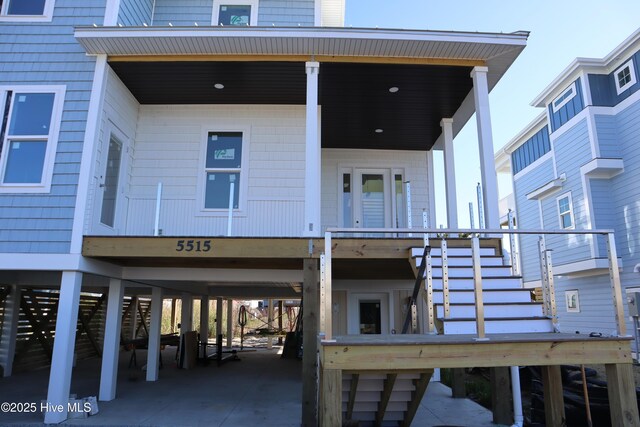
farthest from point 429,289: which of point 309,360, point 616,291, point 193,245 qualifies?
point 193,245

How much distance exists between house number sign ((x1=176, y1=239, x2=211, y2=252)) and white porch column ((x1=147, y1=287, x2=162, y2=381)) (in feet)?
10.4

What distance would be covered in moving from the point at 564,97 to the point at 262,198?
35.6 feet

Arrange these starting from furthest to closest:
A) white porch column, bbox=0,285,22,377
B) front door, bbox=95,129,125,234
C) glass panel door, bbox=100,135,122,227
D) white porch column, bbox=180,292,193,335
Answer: white porch column, bbox=180,292,193,335 → white porch column, bbox=0,285,22,377 → glass panel door, bbox=100,135,122,227 → front door, bbox=95,129,125,234

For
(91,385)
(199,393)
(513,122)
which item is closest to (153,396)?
(199,393)

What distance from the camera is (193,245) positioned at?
6125mm

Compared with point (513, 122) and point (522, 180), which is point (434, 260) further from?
point (513, 122)

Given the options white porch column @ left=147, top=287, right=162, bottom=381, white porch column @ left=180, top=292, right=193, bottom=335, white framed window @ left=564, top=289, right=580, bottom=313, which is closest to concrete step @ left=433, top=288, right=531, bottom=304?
white porch column @ left=147, top=287, right=162, bottom=381

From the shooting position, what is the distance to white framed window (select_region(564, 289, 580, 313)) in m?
13.9

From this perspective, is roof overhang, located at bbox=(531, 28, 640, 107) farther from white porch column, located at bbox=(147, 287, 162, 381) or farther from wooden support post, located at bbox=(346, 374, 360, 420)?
white porch column, located at bbox=(147, 287, 162, 381)

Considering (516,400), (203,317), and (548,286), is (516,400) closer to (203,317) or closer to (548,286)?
(548,286)

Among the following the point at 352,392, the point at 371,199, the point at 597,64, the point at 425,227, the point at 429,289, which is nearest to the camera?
the point at 429,289

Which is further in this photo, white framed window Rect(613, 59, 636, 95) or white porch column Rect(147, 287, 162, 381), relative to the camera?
white framed window Rect(613, 59, 636, 95)

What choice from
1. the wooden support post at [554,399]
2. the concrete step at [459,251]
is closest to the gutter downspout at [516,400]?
the wooden support post at [554,399]

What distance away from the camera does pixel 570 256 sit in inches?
531
